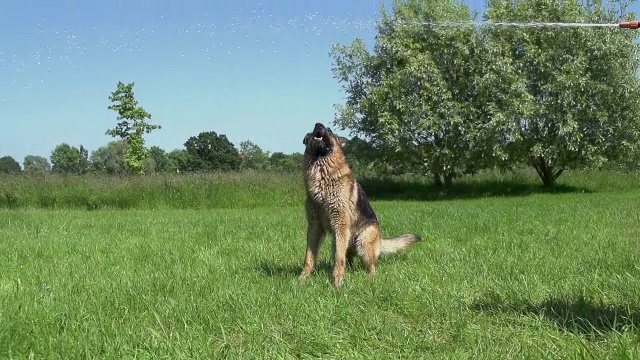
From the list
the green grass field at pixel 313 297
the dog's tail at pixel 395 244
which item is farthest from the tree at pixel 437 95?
the dog's tail at pixel 395 244

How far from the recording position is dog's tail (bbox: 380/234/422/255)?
743 cm

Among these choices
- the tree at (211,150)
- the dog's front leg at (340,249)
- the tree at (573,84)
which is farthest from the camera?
the tree at (211,150)

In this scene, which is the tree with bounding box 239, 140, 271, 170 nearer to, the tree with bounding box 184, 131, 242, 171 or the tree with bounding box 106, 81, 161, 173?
the tree with bounding box 184, 131, 242, 171

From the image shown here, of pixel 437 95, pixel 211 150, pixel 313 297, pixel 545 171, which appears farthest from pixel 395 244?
pixel 211 150

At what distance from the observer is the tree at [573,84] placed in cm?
2833

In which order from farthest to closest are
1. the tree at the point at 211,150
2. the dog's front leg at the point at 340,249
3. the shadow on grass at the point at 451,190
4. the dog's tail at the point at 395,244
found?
the tree at the point at 211,150, the shadow on grass at the point at 451,190, the dog's tail at the point at 395,244, the dog's front leg at the point at 340,249

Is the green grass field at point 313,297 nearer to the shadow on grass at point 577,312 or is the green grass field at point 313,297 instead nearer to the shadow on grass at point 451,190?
the shadow on grass at point 577,312

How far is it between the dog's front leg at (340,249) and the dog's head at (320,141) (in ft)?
2.64

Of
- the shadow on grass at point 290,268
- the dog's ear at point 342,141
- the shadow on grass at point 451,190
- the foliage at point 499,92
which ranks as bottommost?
the shadow on grass at point 451,190

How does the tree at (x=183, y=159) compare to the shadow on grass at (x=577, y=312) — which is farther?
the tree at (x=183, y=159)

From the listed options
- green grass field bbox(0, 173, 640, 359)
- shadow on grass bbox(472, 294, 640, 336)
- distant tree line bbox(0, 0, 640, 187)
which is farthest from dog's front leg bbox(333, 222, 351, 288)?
distant tree line bbox(0, 0, 640, 187)

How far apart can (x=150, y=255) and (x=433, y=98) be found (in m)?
23.9

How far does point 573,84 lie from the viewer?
28.2 metres

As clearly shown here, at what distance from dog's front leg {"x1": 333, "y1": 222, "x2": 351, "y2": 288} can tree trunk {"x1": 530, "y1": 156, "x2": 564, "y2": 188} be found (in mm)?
26596
